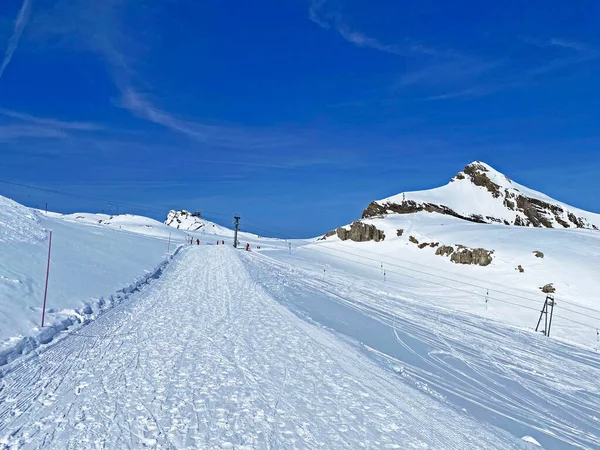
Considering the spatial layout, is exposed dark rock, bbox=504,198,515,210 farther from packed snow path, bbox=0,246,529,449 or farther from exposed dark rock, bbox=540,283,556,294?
packed snow path, bbox=0,246,529,449

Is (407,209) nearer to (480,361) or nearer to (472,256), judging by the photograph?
(472,256)

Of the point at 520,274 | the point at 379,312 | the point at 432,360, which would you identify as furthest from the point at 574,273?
the point at 432,360

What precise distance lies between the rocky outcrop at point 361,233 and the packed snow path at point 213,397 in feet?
140

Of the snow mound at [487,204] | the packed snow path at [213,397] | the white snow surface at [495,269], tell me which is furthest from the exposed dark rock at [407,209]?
the packed snow path at [213,397]

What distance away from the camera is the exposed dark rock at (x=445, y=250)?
40088 millimetres

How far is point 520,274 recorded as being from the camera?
3231cm

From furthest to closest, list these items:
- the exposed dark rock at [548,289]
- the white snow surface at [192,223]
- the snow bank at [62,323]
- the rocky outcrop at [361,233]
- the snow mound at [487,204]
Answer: the white snow surface at [192,223]
the snow mound at [487,204]
the rocky outcrop at [361,233]
the exposed dark rock at [548,289]
the snow bank at [62,323]

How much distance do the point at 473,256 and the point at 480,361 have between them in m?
28.3

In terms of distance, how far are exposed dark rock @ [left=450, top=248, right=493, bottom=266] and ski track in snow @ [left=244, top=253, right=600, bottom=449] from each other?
58.5ft

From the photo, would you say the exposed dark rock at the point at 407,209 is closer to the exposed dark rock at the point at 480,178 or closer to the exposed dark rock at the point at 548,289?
the exposed dark rock at the point at 480,178

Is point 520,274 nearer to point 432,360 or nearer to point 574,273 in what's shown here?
point 574,273

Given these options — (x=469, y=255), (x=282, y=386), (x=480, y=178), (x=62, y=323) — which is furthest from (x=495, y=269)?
(x=480, y=178)

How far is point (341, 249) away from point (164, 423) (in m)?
47.3

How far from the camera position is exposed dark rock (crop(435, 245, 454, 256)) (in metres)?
40.1
